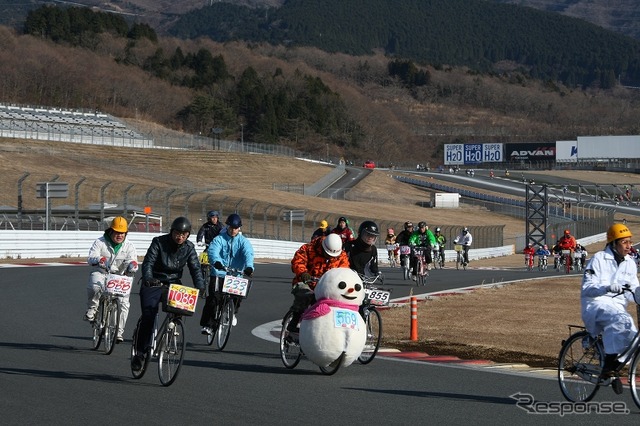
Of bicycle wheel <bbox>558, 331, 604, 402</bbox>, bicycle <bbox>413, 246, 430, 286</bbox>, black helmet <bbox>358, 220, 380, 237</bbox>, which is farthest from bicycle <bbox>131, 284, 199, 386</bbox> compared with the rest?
bicycle <bbox>413, 246, 430, 286</bbox>

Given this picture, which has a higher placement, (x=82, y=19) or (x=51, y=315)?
(x=82, y=19)

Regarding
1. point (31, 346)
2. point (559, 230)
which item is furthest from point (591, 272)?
point (559, 230)

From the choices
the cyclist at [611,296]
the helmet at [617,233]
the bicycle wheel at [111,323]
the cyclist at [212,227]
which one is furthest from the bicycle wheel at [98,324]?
the cyclist at [212,227]

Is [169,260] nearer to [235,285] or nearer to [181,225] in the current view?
[181,225]

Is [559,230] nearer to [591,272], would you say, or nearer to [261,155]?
[261,155]

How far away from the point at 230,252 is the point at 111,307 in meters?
1.86

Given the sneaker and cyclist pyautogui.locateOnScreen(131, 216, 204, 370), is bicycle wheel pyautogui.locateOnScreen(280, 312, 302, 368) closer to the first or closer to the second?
cyclist pyautogui.locateOnScreen(131, 216, 204, 370)

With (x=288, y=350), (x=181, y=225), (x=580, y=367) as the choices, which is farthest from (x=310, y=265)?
(x=580, y=367)

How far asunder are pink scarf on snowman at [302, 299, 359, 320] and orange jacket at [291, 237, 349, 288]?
1178 millimetres

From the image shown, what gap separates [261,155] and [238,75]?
9515 centimetres

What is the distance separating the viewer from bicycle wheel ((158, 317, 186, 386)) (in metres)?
10.8

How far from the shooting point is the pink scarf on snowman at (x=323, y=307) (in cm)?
1136

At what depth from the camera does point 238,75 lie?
19800 centimetres

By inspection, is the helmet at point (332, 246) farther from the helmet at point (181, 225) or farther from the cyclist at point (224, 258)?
the cyclist at point (224, 258)
